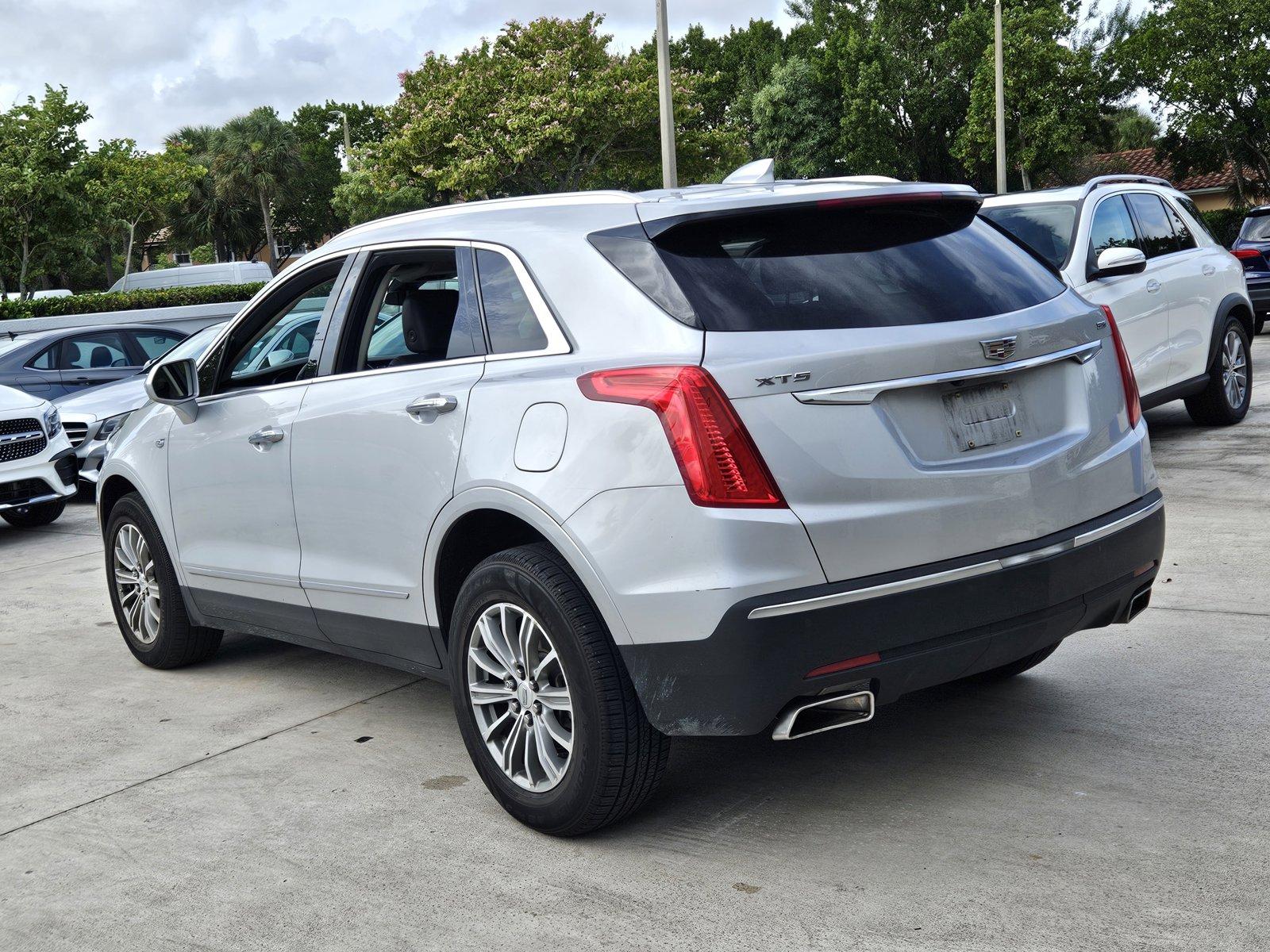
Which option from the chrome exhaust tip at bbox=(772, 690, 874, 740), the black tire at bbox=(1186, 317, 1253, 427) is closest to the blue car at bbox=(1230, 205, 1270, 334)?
the black tire at bbox=(1186, 317, 1253, 427)

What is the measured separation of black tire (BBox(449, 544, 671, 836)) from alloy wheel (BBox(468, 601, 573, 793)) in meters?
0.05

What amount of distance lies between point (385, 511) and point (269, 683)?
184cm

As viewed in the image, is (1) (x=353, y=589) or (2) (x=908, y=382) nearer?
(2) (x=908, y=382)

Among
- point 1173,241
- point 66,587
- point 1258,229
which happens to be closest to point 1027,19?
point 1258,229

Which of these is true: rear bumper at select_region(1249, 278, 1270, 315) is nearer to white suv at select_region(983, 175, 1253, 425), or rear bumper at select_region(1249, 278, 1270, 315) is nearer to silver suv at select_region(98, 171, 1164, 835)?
white suv at select_region(983, 175, 1253, 425)

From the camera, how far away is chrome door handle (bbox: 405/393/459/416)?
3926 mm

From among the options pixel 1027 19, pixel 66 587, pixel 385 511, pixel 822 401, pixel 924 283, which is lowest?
pixel 66 587

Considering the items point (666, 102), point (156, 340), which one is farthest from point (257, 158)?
point (156, 340)

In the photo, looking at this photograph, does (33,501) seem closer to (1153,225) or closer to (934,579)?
(1153,225)

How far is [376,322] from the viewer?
4582 millimetres

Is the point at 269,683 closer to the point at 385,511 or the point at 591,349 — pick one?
the point at 385,511

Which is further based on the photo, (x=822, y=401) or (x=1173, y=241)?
(x=1173, y=241)

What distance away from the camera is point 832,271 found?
11.7ft

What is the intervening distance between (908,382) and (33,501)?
8643mm
